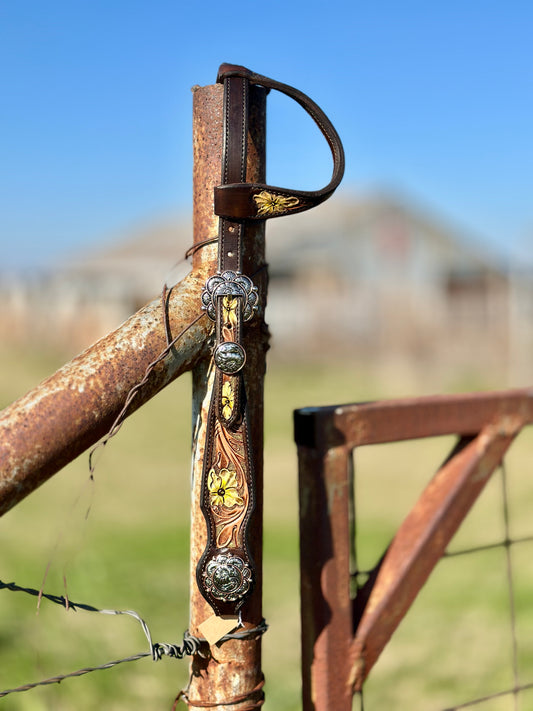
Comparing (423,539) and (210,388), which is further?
(423,539)

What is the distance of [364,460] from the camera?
6.85 meters

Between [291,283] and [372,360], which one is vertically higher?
[291,283]

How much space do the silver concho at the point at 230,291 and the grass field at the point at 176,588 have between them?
317 mm

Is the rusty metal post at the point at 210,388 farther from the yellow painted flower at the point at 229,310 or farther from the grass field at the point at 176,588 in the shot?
the grass field at the point at 176,588

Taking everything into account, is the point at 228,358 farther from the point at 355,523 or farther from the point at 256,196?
the point at 355,523

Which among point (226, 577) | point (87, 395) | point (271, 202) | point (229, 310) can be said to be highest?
point (271, 202)

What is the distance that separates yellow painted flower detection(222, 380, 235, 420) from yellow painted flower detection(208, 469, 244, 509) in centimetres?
9

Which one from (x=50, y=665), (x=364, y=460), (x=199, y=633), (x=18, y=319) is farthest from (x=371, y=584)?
(x=18, y=319)

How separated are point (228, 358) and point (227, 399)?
61mm

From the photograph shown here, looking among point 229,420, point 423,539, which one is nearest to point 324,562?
point 423,539

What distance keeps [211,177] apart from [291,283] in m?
14.5

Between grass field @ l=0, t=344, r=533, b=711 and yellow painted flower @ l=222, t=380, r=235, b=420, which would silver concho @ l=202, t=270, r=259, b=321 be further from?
grass field @ l=0, t=344, r=533, b=711

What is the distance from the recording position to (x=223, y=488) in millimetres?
1057

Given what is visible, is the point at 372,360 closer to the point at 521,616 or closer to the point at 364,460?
the point at 364,460
